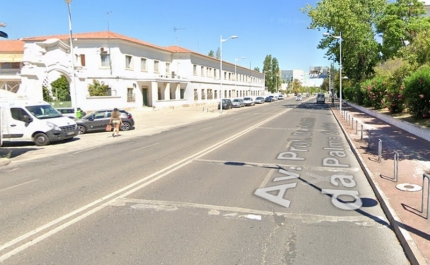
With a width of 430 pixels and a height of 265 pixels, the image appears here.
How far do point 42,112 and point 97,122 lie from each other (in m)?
4.03

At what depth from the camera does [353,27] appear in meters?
33.8

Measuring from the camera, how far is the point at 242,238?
422cm

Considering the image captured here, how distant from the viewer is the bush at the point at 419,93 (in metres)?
14.6

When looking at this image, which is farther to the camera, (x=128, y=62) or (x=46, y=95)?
(x=128, y=62)

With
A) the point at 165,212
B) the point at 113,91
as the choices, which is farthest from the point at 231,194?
the point at 113,91

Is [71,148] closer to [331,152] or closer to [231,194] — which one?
[231,194]

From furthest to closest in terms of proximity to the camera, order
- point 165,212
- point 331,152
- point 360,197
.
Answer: point 331,152
point 360,197
point 165,212

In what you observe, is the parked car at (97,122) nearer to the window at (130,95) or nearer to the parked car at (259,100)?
the window at (130,95)

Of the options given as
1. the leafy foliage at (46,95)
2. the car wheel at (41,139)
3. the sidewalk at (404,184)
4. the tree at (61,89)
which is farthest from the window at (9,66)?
the sidewalk at (404,184)

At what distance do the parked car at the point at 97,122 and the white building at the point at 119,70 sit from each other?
5.41 m

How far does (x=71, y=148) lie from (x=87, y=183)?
267 inches

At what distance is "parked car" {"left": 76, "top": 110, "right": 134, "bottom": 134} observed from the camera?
60.2 ft

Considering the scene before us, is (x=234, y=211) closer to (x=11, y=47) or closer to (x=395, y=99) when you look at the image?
(x=395, y=99)

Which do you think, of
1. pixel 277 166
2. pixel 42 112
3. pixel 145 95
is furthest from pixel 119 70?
pixel 277 166
